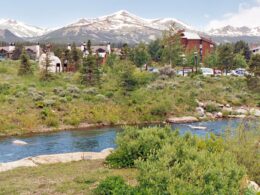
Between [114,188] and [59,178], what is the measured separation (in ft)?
11.6

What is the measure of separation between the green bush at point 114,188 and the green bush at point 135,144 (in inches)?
116

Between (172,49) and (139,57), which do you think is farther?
(139,57)

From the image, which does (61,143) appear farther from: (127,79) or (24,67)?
(24,67)

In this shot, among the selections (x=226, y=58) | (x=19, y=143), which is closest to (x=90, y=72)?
(x=19, y=143)

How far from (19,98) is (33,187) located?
32.3 meters

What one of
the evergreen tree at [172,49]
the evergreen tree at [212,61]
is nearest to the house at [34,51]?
the evergreen tree at [172,49]

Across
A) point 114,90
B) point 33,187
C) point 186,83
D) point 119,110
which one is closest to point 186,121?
point 119,110

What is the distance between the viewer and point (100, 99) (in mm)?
44625

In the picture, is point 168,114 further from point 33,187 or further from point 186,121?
point 33,187

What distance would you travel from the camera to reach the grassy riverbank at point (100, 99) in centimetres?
3762

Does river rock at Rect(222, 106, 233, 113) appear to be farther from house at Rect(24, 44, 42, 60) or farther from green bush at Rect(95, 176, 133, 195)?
house at Rect(24, 44, 42, 60)

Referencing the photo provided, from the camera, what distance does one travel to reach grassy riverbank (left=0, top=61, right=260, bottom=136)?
37.6 m

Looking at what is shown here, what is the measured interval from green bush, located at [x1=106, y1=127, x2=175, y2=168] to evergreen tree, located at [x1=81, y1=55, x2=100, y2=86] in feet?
123

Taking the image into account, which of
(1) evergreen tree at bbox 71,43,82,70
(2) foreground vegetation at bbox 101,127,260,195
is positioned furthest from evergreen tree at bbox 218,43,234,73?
(2) foreground vegetation at bbox 101,127,260,195
